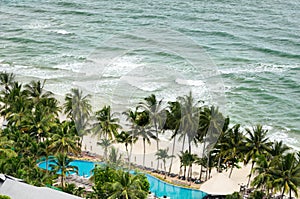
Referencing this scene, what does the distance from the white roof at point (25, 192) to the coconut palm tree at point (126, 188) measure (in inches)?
114

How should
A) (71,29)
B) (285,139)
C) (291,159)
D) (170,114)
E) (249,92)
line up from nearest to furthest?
(291,159)
(170,114)
(285,139)
(249,92)
(71,29)

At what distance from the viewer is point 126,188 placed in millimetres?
27844

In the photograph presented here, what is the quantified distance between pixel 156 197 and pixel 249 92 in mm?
27499

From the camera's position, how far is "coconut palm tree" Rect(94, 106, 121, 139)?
3303 centimetres

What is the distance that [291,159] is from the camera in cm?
2953

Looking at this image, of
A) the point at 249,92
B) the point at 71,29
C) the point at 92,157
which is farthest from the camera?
the point at 71,29

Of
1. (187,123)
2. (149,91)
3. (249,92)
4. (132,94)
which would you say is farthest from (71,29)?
(187,123)

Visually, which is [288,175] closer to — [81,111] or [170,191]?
[170,191]

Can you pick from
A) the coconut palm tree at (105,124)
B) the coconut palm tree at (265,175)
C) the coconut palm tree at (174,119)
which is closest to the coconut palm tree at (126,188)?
the coconut palm tree at (174,119)

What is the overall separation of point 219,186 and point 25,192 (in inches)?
529

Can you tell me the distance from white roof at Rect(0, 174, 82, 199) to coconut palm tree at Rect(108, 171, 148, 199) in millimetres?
2908

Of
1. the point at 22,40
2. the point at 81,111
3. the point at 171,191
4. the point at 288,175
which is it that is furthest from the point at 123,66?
the point at 288,175

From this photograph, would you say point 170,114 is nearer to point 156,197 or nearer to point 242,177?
point 156,197

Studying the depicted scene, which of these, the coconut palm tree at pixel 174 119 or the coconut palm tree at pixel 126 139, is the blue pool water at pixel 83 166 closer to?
the coconut palm tree at pixel 126 139
